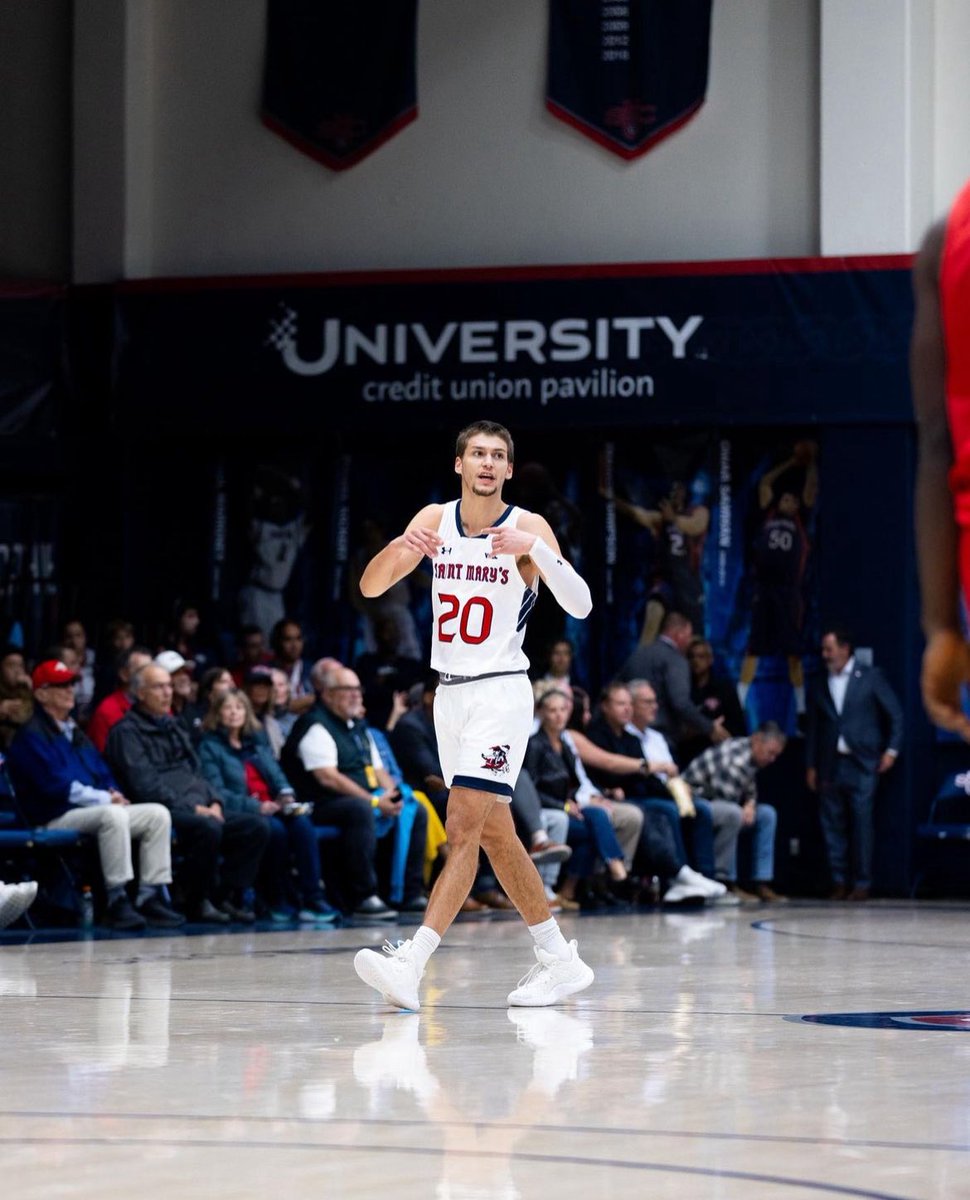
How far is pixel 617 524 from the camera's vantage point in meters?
16.3

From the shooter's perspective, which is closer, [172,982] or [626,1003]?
[626,1003]

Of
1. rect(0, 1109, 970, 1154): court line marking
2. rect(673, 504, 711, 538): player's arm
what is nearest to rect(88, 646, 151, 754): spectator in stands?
rect(673, 504, 711, 538): player's arm

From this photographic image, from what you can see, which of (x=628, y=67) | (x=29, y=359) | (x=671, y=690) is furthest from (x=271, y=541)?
(x=628, y=67)

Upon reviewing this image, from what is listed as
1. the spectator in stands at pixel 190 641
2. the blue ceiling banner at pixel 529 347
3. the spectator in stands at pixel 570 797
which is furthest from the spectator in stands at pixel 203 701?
the blue ceiling banner at pixel 529 347

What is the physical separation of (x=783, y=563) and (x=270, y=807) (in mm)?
5538

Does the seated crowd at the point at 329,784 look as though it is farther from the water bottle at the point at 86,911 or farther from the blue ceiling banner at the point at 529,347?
the blue ceiling banner at the point at 529,347

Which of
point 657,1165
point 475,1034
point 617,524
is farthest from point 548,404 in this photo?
point 657,1165

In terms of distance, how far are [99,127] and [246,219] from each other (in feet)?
4.51

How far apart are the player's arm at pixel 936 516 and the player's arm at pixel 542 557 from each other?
13.2 feet

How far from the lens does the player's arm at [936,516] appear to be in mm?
2736

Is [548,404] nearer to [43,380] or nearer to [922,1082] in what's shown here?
[43,380]

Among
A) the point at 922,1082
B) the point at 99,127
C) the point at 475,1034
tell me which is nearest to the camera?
the point at 922,1082

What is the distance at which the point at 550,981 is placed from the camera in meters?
6.96

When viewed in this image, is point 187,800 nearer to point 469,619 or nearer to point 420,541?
point 469,619
